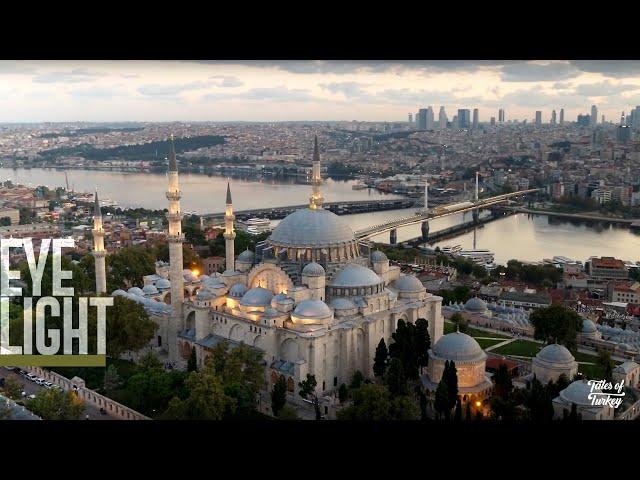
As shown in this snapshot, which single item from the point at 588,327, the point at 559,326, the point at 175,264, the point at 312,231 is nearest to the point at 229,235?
the point at 175,264

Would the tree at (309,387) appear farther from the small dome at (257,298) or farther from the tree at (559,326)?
the tree at (559,326)

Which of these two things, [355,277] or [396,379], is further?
[355,277]

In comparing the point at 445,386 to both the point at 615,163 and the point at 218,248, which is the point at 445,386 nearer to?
the point at 218,248

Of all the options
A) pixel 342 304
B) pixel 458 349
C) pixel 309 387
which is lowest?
pixel 309 387

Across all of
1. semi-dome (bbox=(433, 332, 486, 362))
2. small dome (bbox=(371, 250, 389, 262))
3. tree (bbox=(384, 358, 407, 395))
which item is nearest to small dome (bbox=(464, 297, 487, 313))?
small dome (bbox=(371, 250, 389, 262))

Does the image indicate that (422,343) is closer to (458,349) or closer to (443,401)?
(458,349)

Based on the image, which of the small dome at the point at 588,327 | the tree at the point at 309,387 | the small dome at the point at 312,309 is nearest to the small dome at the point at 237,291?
the small dome at the point at 312,309

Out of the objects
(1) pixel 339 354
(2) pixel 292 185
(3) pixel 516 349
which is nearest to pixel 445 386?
(1) pixel 339 354
